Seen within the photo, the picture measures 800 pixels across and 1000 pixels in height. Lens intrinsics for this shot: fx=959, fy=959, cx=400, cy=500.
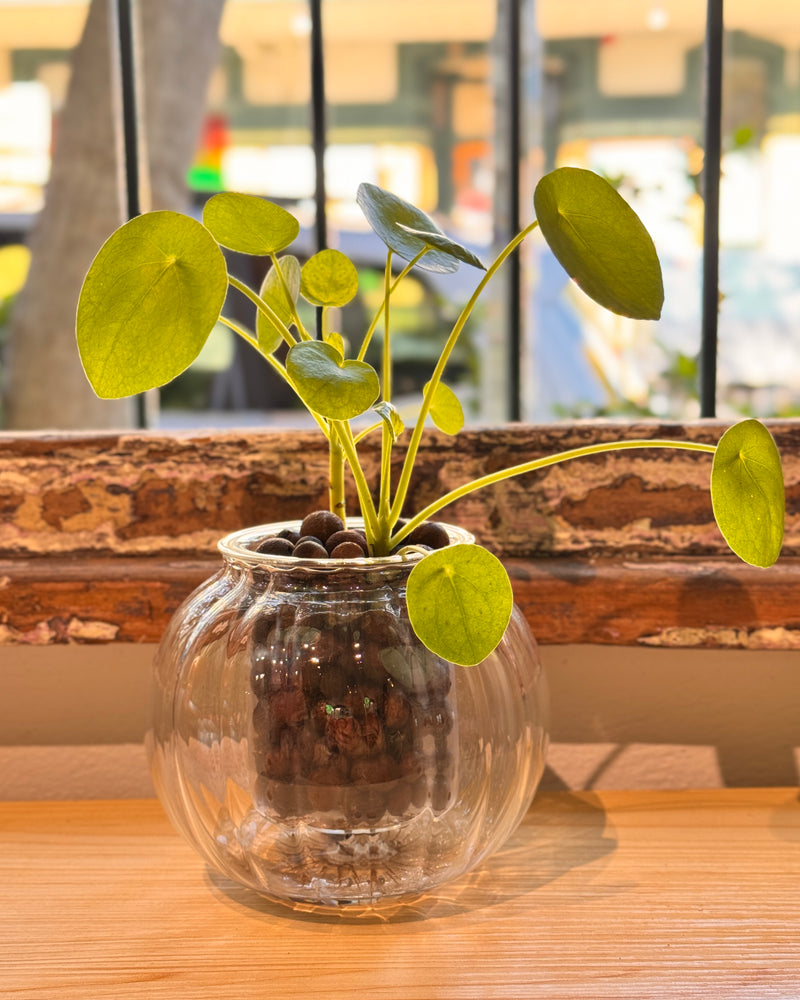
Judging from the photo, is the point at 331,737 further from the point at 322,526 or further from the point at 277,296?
the point at 277,296

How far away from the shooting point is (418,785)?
609 mm

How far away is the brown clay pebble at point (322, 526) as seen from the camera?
0.66m

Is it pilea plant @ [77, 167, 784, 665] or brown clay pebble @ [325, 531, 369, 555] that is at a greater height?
pilea plant @ [77, 167, 784, 665]

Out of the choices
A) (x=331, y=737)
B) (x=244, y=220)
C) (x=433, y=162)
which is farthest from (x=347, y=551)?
(x=433, y=162)

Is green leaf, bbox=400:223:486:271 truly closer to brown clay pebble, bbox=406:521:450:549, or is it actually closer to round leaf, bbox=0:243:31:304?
brown clay pebble, bbox=406:521:450:549

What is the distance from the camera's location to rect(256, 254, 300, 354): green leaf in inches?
27.3

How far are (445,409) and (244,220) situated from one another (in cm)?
21

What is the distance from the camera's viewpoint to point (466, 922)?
2.13 ft

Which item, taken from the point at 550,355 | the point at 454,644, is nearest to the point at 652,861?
the point at 454,644

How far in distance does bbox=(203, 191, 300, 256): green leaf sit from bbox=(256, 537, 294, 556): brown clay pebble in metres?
0.20

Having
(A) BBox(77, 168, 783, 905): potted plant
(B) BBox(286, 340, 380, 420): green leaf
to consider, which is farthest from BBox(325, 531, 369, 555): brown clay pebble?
(B) BBox(286, 340, 380, 420): green leaf

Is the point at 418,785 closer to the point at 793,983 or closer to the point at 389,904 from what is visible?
the point at 389,904

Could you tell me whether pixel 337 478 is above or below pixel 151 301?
below

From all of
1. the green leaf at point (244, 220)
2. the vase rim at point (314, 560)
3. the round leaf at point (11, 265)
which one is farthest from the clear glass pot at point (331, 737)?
the round leaf at point (11, 265)
